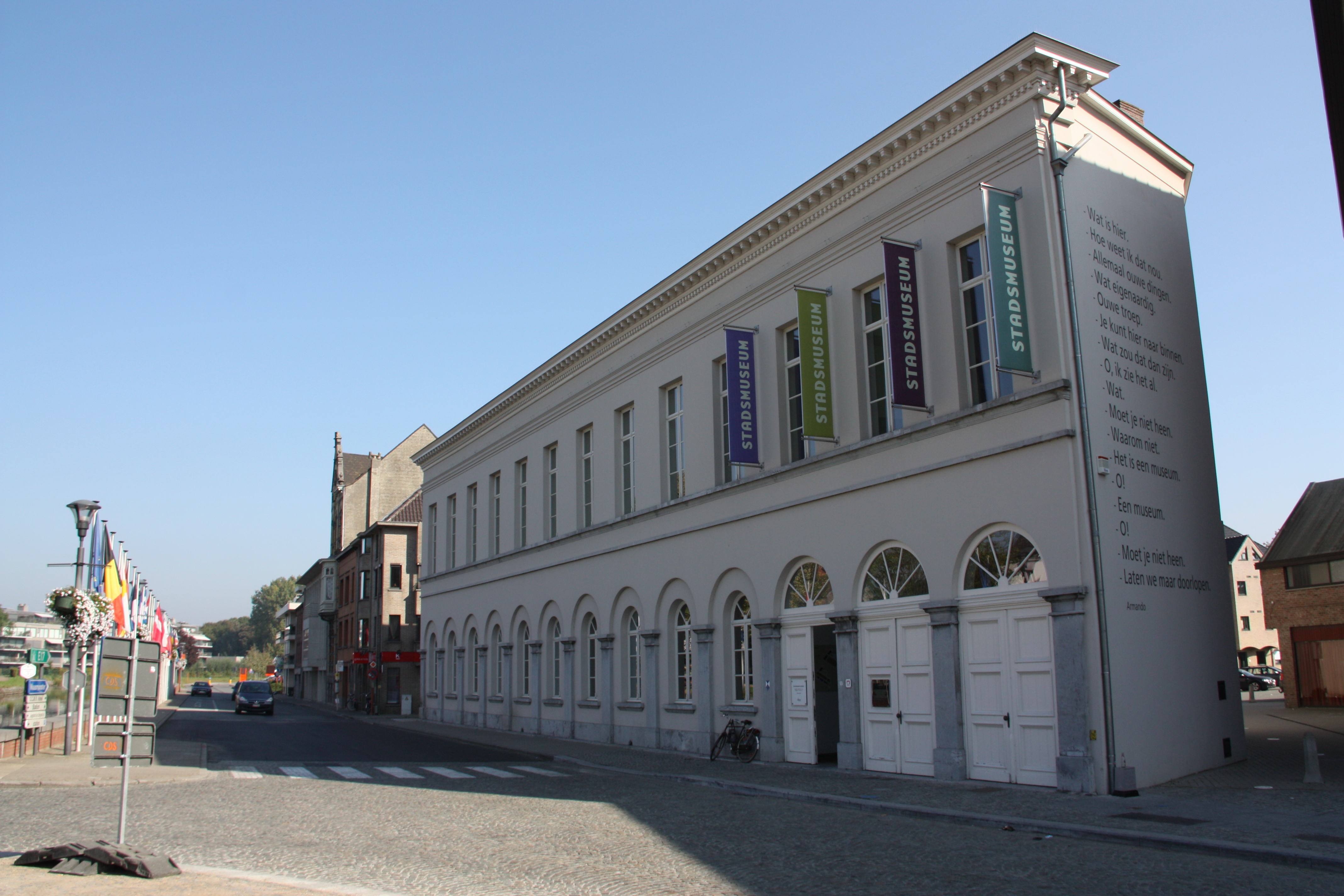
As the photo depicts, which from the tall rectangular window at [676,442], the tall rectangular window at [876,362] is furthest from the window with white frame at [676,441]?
the tall rectangular window at [876,362]

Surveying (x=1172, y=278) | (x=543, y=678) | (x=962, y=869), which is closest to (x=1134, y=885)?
(x=962, y=869)

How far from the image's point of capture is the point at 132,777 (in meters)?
18.3

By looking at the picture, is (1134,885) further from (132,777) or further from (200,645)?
(200,645)

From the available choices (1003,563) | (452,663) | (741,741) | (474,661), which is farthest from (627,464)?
(452,663)

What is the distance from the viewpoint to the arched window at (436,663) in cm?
4275

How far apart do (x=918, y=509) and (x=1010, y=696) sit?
3.38m

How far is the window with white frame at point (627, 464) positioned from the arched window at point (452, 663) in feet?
50.9

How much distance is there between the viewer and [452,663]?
136 ft

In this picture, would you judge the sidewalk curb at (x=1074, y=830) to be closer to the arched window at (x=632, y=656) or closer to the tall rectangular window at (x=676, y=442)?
the tall rectangular window at (x=676, y=442)

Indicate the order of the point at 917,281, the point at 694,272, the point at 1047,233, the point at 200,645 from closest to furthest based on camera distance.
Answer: the point at 1047,233 < the point at 917,281 < the point at 694,272 < the point at 200,645

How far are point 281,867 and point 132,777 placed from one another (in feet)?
34.3

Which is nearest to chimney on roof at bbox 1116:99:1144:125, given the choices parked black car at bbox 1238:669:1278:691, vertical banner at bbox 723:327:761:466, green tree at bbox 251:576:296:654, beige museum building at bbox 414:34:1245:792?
beige museum building at bbox 414:34:1245:792

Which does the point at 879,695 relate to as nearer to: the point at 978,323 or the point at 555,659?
the point at 978,323

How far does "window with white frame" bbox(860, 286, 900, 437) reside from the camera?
61.9 feet
